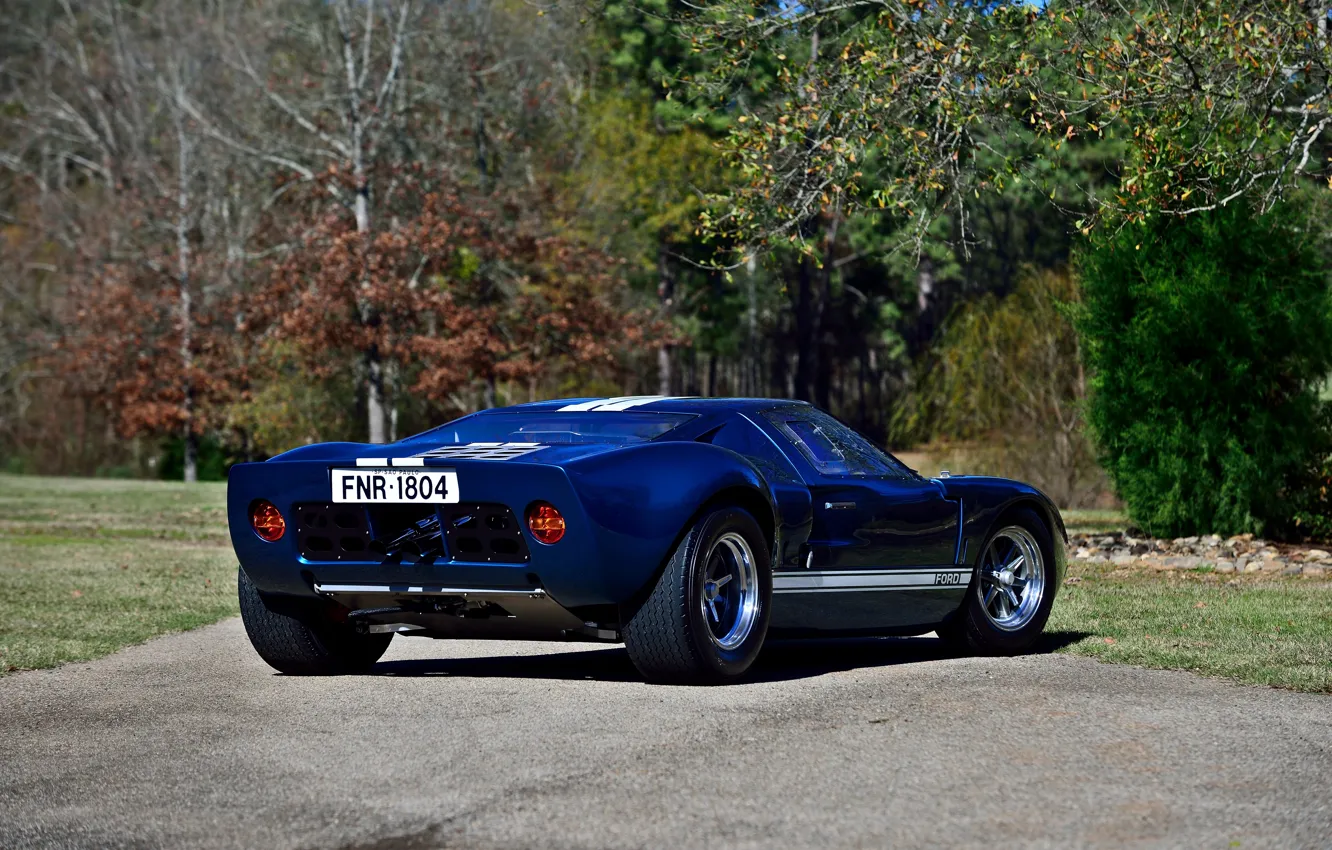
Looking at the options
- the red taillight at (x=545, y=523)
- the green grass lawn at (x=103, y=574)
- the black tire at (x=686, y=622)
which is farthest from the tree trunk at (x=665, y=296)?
the red taillight at (x=545, y=523)

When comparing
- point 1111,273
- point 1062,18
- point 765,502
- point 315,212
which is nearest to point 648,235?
point 315,212

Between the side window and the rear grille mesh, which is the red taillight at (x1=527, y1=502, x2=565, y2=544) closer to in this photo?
the rear grille mesh

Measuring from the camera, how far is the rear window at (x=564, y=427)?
7613mm

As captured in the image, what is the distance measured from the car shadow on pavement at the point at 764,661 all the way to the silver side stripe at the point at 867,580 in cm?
38

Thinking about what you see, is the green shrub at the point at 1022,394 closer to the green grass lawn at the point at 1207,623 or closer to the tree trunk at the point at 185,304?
the green grass lawn at the point at 1207,623

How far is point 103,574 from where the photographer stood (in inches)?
564

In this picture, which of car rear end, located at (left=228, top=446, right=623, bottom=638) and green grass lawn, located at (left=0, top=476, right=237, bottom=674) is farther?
green grass lawn, located at (left=0, top=476, right=237, bottom=674)

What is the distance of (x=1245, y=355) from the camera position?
15445 millimetres

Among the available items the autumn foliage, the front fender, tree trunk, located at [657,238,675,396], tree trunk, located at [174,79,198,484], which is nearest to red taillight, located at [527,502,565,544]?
the front fender

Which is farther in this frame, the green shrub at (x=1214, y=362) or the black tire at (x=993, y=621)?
the green shrub at (x=1214, y=362)

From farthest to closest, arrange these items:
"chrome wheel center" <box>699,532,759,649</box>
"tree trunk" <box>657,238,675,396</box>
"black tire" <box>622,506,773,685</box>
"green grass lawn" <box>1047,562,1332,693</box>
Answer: "tree trunk" <box>657,238,675,396</box>, "green grass lawn" <box>1047,562,1332,693</box>, "chrome wheel center" <box>699,532,759,649</box>, "black tire" <box>622,506,773,685</box>

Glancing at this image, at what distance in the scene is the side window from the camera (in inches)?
318

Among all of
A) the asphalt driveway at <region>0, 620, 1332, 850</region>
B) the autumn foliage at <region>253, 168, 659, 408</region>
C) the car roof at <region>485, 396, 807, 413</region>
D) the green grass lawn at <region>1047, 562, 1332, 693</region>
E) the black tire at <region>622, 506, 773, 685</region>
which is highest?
the autumn foliage at <region>253, 168, 659, 408</region>

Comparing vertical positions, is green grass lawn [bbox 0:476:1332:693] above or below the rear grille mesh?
below
